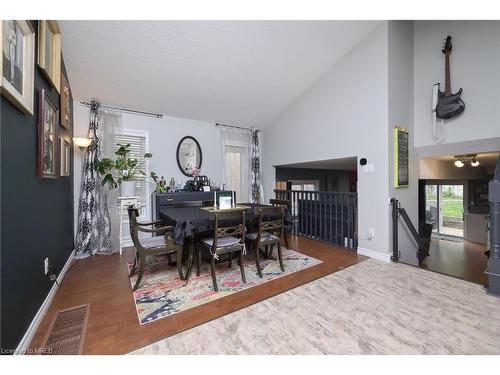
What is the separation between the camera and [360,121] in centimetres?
341

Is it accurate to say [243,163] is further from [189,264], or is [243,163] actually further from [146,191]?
[189,264]

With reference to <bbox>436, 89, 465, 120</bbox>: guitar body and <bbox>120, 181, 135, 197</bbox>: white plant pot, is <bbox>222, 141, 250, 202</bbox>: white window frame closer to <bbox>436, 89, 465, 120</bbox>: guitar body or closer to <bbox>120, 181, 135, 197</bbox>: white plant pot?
<bbox>120, 181, 135, 197</bbox>: white plant pot

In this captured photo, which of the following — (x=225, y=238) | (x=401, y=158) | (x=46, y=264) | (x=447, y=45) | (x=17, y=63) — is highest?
(x=447, y=45)

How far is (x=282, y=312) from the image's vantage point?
73.7 inches

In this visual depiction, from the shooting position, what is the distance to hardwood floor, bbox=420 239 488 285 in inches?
152

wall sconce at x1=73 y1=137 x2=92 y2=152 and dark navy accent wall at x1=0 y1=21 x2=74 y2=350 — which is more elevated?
wall sconce at x1=73 y1=137 x2=92 y2=152

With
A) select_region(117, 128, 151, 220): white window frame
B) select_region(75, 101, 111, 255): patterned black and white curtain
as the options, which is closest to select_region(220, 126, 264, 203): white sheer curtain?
select_region(117, 128, 151, 220): white window frame

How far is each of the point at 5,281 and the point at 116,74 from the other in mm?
2896

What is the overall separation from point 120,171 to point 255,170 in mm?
2876

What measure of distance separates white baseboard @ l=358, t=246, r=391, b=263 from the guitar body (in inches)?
87.6

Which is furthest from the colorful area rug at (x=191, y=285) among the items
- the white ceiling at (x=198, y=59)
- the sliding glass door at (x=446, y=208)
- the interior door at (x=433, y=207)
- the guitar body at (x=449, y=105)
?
the interior door at (x=433, y=207)

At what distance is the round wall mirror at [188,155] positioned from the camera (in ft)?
14.8

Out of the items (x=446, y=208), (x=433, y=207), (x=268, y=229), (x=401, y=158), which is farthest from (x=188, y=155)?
(x=446, y=208)

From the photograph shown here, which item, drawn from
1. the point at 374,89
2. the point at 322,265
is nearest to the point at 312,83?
the point at 374,89
